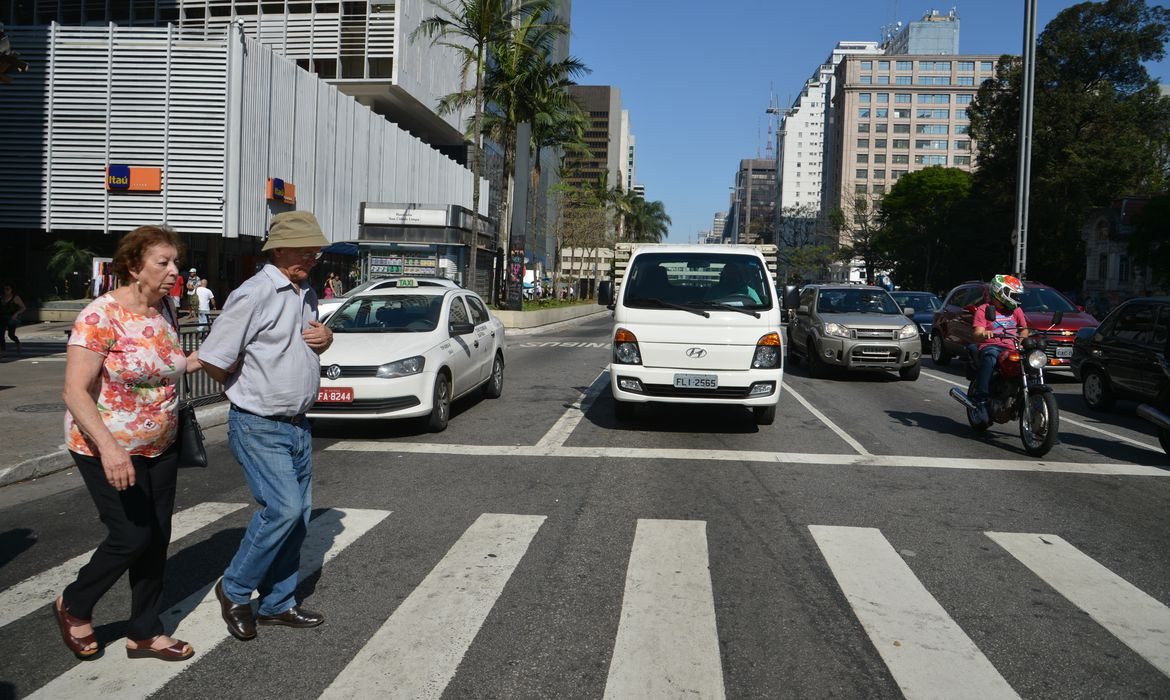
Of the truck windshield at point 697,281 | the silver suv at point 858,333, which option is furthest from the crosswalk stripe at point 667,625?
the silver suv at point 858,333

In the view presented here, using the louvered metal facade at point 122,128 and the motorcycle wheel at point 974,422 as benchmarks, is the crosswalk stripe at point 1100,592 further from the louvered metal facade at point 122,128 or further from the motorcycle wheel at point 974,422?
the louvered metal facade at point 122,128

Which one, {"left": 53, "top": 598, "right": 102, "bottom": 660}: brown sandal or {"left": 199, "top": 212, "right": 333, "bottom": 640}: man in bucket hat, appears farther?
{"left": 199, "top": 212, "right": 333, "bottom": 640}: man in bucket hat

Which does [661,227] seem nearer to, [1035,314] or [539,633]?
[1035,314]

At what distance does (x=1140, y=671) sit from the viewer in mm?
3771

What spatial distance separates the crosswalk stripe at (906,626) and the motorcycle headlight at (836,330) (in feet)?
34.0

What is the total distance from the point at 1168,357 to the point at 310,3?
1732 inches

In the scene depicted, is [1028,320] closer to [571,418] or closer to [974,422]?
[974,422]

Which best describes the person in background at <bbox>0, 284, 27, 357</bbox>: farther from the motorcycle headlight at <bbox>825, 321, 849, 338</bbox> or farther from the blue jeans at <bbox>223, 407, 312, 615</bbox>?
the blue jeans at <bbox>223, 407, 312, 615</bbox>

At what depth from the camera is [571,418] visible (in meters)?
10.9

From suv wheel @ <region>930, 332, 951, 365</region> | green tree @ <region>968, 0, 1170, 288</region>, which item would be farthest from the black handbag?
green tree @ <region>968, 0, 1170, 288</region>

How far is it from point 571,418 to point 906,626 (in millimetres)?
6889

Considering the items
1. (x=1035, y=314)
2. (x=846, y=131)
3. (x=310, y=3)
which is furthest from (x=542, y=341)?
(x=846, y=131)

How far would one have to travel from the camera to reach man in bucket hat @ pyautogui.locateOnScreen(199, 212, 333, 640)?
3.86 metres

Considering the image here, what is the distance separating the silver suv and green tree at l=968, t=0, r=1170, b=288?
4054 cm
